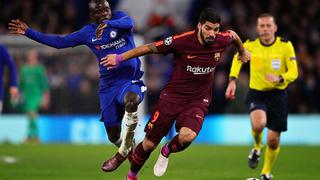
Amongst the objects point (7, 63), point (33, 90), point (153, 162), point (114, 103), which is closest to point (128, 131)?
point (114, 103)

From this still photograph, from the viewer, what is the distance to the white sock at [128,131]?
10.8m

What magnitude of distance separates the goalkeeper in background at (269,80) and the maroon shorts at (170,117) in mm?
1847

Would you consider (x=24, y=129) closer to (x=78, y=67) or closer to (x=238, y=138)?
(x=78, y=67)

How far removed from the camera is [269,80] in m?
11.9

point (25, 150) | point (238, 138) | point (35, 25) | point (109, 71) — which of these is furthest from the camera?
point (35, 25)

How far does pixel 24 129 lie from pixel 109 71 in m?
11.2

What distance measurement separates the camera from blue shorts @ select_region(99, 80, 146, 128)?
11135mm

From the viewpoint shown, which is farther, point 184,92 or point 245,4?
point 245,4

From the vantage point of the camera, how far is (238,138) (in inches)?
847

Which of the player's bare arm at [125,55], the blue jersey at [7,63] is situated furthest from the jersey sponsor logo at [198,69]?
the blue jersey at [7,63]

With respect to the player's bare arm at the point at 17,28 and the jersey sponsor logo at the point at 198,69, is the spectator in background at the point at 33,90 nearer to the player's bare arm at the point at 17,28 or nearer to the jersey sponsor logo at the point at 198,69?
the player's bare arm at the point at 17,28

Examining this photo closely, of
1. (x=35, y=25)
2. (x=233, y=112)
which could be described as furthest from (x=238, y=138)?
(x=35, y=25)

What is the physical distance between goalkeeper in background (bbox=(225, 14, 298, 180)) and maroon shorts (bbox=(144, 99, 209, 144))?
1.85 m

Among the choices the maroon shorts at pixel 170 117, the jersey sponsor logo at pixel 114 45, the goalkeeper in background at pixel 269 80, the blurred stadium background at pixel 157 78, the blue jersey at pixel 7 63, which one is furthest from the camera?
the blurred stadium background at pixel 157 78
